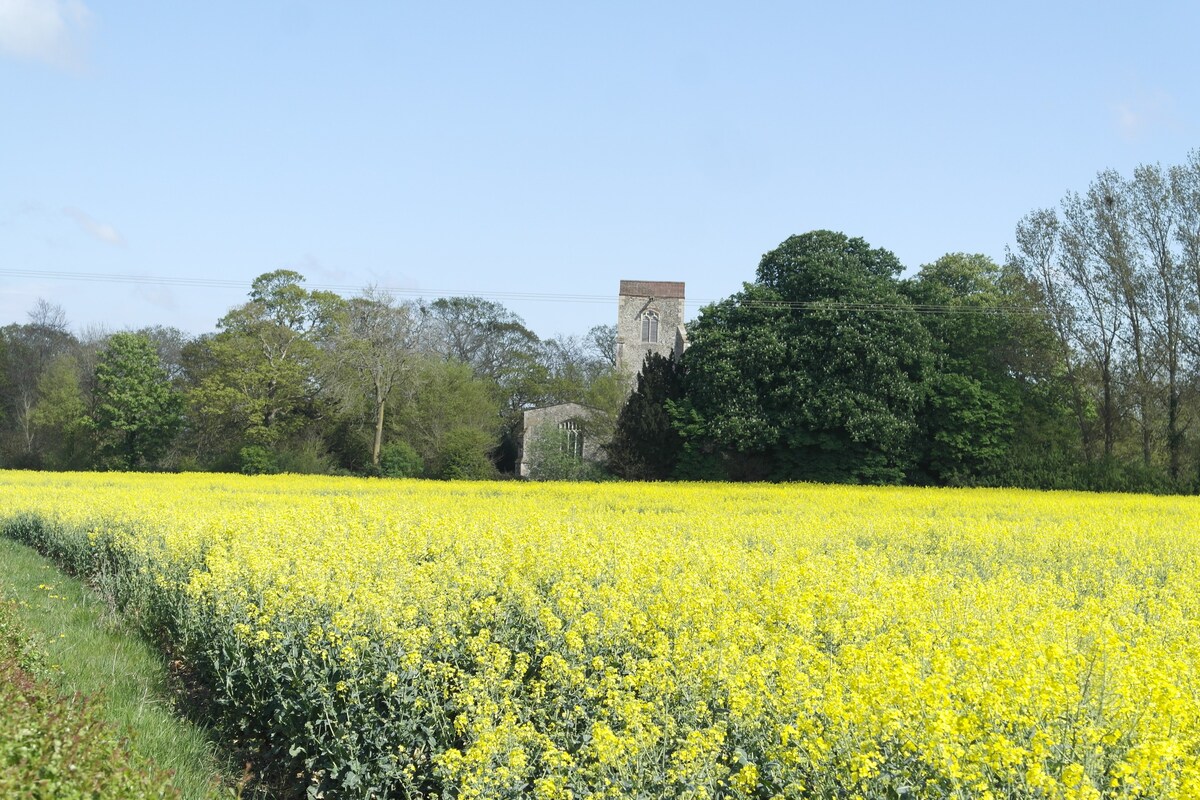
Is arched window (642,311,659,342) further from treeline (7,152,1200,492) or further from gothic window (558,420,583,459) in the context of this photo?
treeline (7,152,1200,492)

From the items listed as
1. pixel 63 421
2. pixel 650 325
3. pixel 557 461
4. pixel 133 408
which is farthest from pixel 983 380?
pixel 63 421

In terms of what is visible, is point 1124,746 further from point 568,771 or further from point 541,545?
point 541,545

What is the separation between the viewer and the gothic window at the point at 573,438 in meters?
46.6

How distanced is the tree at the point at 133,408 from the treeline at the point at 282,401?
0.21 feet

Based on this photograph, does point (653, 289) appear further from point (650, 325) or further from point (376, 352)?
point (376, 352)

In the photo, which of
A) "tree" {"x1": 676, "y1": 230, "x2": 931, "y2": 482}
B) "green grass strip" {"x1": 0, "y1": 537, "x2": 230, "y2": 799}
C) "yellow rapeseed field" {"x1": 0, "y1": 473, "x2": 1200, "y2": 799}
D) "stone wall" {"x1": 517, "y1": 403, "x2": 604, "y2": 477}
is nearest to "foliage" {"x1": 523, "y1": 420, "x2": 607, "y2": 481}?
"tree" {"x1": 676, "y1": 230, "x2": 931, "y2": 482}

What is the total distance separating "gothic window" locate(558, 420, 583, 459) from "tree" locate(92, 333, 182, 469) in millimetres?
21059

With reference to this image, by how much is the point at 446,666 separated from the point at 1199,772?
3776 millimetres

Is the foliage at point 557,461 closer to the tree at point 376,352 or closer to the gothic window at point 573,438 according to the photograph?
the gothic window at point 573,438

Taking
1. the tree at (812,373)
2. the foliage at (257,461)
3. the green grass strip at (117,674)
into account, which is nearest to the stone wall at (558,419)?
the tree at (812,373)

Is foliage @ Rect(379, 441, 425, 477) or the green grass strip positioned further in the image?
foliage @ Rect(379, 441, 425, 477)

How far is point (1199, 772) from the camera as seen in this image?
3.70 meters

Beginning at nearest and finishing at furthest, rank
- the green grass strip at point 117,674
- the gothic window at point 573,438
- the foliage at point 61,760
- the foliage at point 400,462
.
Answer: the foliage at point 61,760
the green grass strip at point 117,674
the foliage at point 400,462
the gothic window at point 573,438

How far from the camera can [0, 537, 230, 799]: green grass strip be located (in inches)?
252
